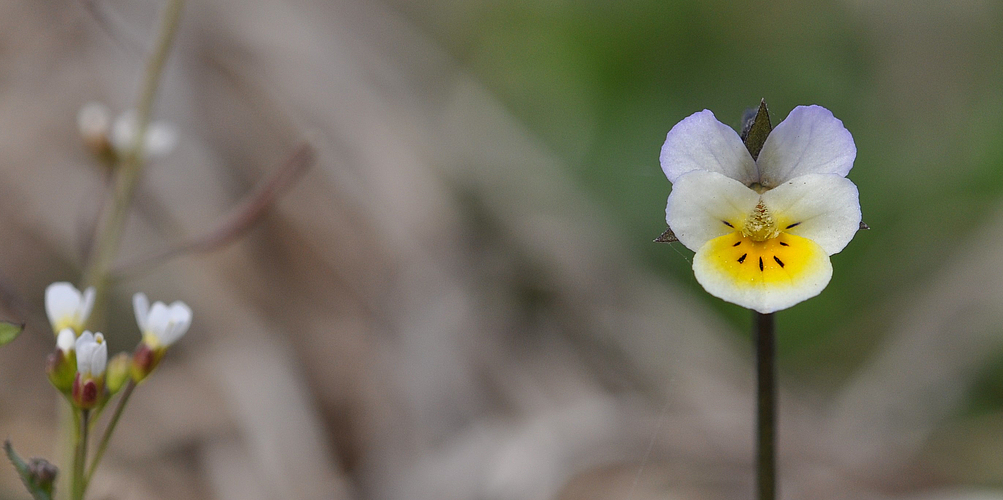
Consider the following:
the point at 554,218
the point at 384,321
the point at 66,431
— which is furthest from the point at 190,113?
the point at 66,431

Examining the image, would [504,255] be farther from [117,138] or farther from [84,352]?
[84,352]

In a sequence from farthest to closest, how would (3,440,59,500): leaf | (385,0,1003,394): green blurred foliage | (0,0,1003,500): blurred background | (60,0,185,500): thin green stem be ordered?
(385,0,1003,394): green blurred foliage
(0,0,1003,500): blurred background
(60,0,185,500): thin green stem
(3,440,59,500): leaf

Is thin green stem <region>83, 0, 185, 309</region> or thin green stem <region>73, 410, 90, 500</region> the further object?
thin green stem <region>83, 0, 185, 309</region>

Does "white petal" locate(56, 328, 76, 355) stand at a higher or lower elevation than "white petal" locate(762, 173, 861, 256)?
lower

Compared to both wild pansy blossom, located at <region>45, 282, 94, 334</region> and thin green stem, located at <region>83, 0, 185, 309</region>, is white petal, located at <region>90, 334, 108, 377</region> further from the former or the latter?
thin green stem, located at <region>83, 0, 185, 309</region>

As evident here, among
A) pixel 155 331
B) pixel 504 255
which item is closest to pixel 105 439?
pixel 155 331

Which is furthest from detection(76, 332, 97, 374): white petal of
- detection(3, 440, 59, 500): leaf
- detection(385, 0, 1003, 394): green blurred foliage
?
detection(385, 0, 1003, 394): green blurred foliage

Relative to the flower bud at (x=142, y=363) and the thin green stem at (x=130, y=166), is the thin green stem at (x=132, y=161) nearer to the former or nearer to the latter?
the thin green stem at (x=130, y=166)
